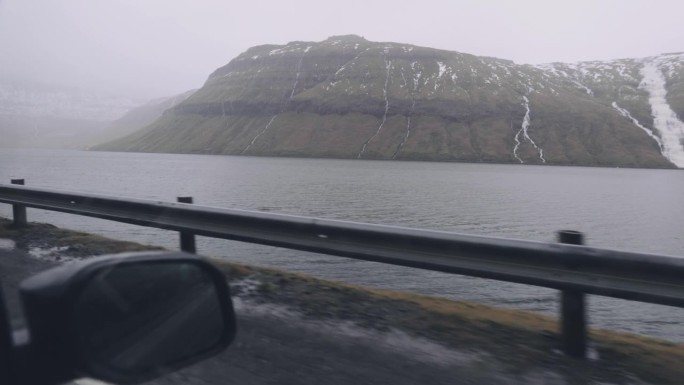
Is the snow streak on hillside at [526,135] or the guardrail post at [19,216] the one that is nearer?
the guardrail post at [19,216]

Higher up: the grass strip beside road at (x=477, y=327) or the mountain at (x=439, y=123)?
the mountain at (x=439, y=123)

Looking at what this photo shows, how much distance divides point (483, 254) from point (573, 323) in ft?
2.94

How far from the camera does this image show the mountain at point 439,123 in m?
146

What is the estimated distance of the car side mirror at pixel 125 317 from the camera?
6.00ft

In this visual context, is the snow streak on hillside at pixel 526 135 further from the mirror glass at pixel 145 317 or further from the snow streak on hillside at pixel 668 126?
the mirror glass at pixel 145 317

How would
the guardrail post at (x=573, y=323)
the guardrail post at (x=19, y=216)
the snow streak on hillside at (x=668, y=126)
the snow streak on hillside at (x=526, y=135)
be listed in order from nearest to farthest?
the guardrail post at (x=573, y=323) < the guardrail post at (x=19, y=216) < the snow streak on hillside at (x=668, y=126) < the snow streak on hillside at (x=526, y=135)

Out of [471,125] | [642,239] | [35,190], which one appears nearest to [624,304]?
[35,190]

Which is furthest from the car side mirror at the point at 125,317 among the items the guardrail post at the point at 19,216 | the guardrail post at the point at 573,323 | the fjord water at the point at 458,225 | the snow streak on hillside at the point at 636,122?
the snow streak on hillside at the point at 636,122

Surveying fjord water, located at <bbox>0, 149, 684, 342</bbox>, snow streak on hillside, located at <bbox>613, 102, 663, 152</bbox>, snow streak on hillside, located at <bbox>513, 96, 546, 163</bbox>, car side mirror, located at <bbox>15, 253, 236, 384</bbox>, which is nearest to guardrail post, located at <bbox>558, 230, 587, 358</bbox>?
car side mirror, located at <bbox>15, 253, 236, 384</bbox>

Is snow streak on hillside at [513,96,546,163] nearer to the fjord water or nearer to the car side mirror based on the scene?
the fjord water

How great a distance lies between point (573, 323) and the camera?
5.03m

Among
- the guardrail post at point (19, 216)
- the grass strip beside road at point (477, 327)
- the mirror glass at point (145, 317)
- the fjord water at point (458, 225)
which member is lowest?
the fjord water at point (458, 225)

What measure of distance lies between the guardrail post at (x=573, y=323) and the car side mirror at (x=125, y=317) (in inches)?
129

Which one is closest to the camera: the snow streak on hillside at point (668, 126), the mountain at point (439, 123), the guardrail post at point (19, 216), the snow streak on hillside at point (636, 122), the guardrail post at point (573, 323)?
the guardrail post at point (573, 323)
